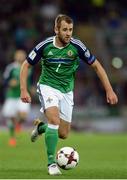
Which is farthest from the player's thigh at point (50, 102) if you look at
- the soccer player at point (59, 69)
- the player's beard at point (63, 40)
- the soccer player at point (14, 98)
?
the soccer player at point (14, 98)

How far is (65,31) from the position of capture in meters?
10.6

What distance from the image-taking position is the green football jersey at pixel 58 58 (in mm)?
10883

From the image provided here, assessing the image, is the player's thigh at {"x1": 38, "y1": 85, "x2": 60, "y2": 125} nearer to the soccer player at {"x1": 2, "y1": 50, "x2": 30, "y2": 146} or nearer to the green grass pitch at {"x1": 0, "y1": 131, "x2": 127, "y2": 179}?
the green grass pitch at {"x1": 0, "y1": 131, "x2": 127, "y2": 179}

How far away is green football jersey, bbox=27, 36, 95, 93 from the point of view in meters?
10.9

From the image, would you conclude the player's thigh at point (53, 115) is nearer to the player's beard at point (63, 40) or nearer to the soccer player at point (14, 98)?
the player's beard at point (63, 40)

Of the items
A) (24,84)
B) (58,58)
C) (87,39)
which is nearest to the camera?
(24,84)

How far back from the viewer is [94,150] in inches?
673

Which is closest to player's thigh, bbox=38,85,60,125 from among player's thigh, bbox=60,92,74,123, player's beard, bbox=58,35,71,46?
player's thigh, bbox=60,92,74,123

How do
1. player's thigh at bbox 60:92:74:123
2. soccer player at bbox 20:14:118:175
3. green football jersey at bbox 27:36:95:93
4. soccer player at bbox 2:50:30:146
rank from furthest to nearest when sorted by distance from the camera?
1. soccer player at bbox 2:50:30:146
2. player's thigh at bbox 60:92:74:123
3. green football jersey at bbox 27:36:95:93
4. soccer player at bbox 20:14:118:175

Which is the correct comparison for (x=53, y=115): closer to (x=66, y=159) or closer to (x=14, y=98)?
(x=66, y=159)

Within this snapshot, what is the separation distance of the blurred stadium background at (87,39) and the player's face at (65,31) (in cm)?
1505

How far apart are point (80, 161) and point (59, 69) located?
304cm

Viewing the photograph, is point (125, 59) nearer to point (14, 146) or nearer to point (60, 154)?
point (14, 146)

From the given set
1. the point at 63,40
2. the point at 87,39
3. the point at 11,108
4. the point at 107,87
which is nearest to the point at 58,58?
the point at 63,40
